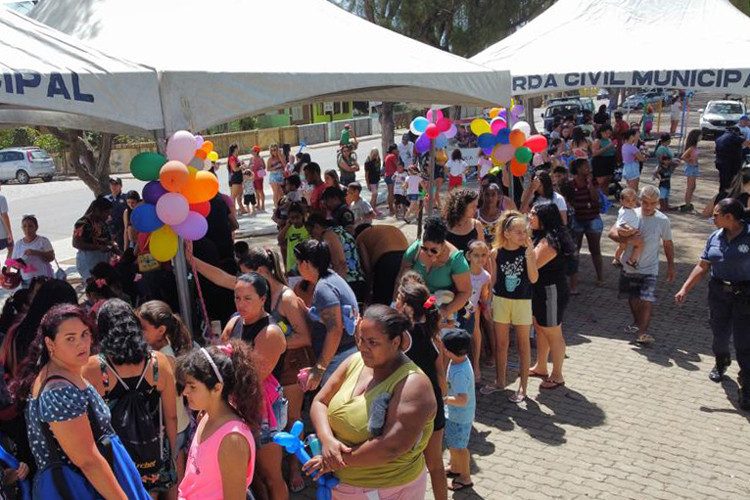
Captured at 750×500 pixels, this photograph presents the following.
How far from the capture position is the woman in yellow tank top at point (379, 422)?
3.06 metres

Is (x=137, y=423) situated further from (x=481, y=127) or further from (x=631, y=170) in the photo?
(x=631, y=170)

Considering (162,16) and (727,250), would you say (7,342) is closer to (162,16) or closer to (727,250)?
(162,16)

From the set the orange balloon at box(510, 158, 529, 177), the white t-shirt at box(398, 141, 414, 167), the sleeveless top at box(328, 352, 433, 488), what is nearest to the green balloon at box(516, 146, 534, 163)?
the orange balloon at box(510, 158, 529, 177)

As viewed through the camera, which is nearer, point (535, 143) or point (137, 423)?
point (137, 423)

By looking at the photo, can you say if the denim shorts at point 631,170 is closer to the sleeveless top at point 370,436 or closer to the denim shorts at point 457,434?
the denim shorts at point 457,434

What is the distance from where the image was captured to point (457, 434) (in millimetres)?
4551

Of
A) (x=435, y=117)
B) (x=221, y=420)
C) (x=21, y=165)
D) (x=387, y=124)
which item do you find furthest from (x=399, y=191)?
(x=21, y=165)

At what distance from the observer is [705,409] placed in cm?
583

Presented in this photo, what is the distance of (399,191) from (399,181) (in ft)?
0.97

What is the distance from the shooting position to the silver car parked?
28.3m

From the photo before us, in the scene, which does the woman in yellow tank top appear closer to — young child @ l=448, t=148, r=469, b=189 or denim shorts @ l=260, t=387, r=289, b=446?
denim shorts @ l=260, t=387, r=289, b=446

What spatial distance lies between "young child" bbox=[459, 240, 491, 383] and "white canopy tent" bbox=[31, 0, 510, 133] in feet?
5.77

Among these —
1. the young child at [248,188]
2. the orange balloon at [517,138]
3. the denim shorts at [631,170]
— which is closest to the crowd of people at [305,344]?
the orange balloon at [517,138]

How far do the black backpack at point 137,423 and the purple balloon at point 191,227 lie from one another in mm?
1354
